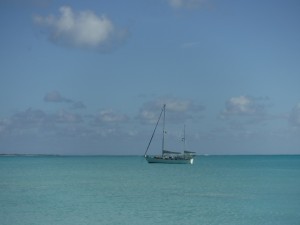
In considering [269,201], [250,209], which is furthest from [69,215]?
[269,201]

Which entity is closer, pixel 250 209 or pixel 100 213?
pixel 100 213

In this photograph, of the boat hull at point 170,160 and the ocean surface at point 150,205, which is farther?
the boat hull at point 170,160

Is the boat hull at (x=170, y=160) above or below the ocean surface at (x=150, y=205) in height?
above

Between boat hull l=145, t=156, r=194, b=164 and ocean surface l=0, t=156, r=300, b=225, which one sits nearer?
ocean surface l=0, t=156, r=300, b=225

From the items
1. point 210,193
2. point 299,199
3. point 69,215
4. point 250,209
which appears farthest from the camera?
point 210,193

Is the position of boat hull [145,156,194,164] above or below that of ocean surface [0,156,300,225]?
above

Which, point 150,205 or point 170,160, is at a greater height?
point 170,160

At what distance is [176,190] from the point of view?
242 feet

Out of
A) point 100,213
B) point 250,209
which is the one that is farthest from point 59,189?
point 250,209

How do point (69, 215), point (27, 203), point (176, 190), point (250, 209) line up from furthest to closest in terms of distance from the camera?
point (176, 190)
point (27, 203)
point (250, 209)
point (69, 215)

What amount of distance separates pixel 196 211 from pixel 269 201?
41.0 feet

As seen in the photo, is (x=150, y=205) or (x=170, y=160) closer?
(x=150, y=205)

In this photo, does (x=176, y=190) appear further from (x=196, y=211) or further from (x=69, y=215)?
(x=69, y=215)

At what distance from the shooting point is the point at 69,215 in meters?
48.1
